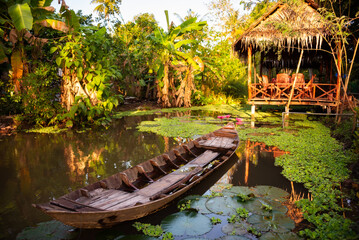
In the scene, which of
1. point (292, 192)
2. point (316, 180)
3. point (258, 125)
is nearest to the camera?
point (292, 192)

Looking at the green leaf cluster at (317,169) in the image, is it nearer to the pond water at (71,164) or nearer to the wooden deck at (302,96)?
the pond water at (71,164)

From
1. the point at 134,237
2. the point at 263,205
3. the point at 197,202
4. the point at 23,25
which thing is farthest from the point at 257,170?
the point at 23,25

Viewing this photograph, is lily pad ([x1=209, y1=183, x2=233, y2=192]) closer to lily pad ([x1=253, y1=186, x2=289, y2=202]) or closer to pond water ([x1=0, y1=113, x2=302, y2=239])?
pond water ([x1=0, y1=113, x2=302, y2=239])

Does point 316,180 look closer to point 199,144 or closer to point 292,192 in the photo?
point 292,192

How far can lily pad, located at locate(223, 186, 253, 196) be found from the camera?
3.85 m

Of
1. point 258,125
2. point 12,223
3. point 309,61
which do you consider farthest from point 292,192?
point 309,61

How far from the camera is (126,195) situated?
3.26m

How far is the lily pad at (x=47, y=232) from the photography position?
2.80 metres

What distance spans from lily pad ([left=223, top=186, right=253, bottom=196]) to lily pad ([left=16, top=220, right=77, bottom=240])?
2.22 metres

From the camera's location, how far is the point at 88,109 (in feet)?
29.2

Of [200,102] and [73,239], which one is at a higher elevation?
[200,102]

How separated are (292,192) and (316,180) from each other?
1.96 feet

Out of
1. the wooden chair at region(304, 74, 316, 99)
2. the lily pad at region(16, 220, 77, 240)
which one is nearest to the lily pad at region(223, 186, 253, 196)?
the lily pad at region(16, 220, 77, 240)

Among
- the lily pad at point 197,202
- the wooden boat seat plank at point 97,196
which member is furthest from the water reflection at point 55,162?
the lily pad at point 197,202
